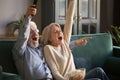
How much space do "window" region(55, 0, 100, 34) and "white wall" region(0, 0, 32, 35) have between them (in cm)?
67

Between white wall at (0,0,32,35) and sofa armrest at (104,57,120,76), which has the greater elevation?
white wall at (0,0,32,35)

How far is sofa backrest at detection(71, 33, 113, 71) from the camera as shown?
317 cm

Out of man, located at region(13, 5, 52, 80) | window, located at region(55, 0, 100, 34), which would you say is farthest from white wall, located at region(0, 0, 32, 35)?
man, located at region(13, 5, 52, 80)

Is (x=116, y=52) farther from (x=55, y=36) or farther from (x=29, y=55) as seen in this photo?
(x=29, y=55)

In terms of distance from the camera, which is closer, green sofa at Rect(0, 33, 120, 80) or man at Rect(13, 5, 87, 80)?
man at Rect(13, 5, 87, 80)

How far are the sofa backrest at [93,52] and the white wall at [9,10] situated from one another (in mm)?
1951

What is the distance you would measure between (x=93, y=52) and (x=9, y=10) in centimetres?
210

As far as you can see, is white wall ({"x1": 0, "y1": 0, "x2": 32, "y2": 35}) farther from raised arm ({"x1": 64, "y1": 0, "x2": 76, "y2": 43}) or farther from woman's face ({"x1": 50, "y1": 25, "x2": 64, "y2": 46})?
woman's face ({"x1": 50, "y1": 25, "x2": 64, "y2": 46})

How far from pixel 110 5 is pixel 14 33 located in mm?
1896

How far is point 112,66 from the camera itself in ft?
11.1

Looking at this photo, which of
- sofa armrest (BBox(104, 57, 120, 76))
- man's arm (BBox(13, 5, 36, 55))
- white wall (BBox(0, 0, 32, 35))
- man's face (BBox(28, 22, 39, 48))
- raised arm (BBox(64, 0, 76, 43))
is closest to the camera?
man's arm (BBox(13, 5, 36, 55))

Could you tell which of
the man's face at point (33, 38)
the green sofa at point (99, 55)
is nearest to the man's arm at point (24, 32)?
the man's face at point (33, 38)

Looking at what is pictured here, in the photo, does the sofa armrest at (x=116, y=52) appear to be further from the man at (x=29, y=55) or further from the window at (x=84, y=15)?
the window at (x=84, y=15)

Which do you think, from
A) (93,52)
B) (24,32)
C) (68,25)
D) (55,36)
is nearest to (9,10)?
(93,52)
